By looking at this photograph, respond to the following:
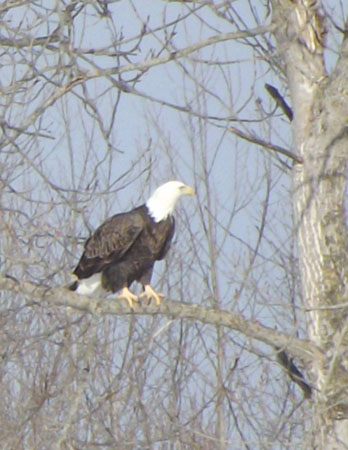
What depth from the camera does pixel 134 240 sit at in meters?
7.44

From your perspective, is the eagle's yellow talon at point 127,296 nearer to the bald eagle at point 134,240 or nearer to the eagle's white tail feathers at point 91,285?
the bald eagle at point 134,240

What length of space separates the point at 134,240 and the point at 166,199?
1.13ft

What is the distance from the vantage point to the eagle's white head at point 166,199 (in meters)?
7.39

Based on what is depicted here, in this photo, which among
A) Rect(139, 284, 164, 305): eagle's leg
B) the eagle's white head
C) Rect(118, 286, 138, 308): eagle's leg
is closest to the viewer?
Rect(118, 286, 138, 308): eagle's leg

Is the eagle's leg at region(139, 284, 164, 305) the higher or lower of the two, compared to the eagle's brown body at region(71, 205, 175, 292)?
lower

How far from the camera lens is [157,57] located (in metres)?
5.32

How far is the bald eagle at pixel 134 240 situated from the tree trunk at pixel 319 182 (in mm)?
1980

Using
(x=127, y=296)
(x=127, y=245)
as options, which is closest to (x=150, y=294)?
(x=127, y=296)

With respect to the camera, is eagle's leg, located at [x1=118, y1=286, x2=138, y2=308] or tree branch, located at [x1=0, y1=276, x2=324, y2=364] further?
eagle's leg, located at [x1=118, y1=286, x2=138, y2=308]

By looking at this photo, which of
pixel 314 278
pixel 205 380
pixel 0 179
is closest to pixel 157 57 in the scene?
pixel 0 179

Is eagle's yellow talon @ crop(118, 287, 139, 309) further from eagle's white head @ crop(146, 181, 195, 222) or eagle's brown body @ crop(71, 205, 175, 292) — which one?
eagle's white head @ crop(146, 181, 195, 222)

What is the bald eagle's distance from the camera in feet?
24.3

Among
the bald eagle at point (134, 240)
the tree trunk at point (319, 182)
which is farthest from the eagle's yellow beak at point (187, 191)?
the tree trunk at point (319, 182)

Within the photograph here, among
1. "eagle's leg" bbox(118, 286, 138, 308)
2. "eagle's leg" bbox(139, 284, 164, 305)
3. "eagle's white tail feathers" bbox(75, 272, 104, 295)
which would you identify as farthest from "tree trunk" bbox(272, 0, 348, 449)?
"eagle's white tail feathers" bbox(75, 272, 104, 295)
